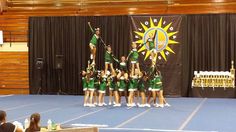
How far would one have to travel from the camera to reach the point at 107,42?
63.7 ft

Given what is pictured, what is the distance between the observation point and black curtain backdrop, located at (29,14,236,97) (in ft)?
59.6

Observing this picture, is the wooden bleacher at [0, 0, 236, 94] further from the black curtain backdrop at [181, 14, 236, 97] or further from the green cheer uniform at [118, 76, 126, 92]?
the green cheer uniform at [118, 76, 126, 92]

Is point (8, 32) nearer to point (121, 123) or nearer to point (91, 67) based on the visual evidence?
point (91, 67)

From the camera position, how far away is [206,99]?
1730 centimetres

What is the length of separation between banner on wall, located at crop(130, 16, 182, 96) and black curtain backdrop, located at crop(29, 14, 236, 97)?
267 millimetres

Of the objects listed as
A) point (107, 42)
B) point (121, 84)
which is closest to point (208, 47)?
point (107, 42)

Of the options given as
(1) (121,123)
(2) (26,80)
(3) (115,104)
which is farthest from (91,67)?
(2) (26,80)

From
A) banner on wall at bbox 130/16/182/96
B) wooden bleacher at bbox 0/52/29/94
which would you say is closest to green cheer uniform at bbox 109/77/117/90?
banner on wall at bbox 130/16/182/96

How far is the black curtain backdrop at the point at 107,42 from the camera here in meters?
18.2

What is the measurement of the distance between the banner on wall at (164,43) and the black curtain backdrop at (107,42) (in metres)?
0.27

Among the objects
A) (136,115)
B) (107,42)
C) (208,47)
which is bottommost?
(136,115)

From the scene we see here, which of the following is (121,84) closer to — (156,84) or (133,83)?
(133,83)

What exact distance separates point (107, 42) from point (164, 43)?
2597mm

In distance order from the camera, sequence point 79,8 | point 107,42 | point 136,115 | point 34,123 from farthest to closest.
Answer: point 79,8 → point 107,42 → point 136,115 → point 34,123
